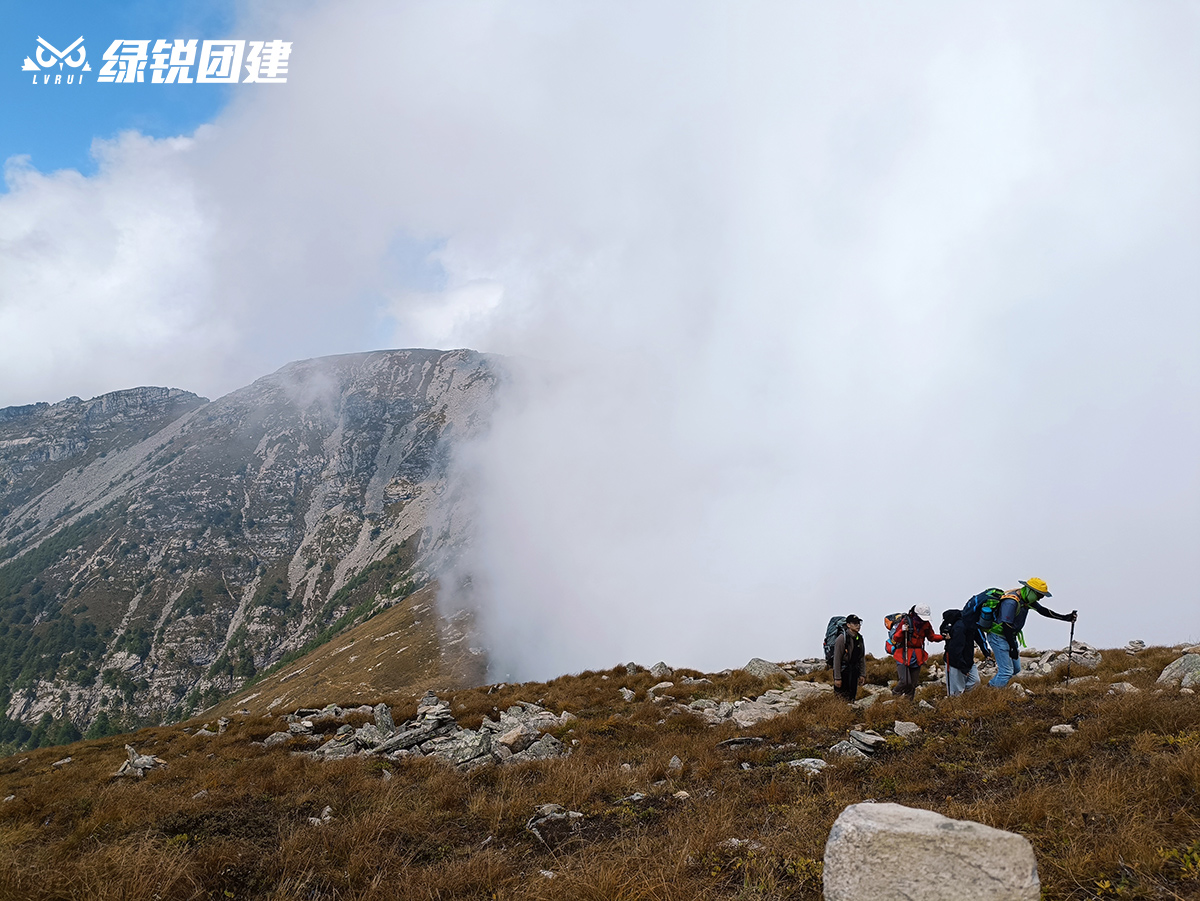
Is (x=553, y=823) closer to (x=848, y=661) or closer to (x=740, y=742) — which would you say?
(x=740, y=742)

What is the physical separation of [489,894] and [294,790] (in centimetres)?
707

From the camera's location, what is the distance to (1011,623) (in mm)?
14836

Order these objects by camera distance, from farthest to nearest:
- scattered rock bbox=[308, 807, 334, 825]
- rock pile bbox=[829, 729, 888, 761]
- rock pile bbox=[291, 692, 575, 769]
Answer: rock pile bbox=[291, 692, 575, 769], rock pile bbox=[829, 729, 888, 761], scattered rock bbox=[308, 807, 334, 825]

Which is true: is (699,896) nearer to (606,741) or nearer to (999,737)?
(999,737)

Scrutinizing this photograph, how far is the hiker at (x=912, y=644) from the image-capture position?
1588 centimetres

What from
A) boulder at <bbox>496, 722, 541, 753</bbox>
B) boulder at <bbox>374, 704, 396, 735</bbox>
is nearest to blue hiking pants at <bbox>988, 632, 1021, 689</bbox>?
boulder at <bbox>496, 722, 541, 753</bbox>

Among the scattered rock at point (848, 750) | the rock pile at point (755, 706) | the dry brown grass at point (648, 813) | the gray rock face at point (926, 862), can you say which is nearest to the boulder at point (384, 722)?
the dry brown grass at point (648, 813)

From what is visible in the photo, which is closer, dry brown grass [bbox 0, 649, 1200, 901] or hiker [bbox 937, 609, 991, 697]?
dry brown grass [bbox 0, 649, 1200, 901]

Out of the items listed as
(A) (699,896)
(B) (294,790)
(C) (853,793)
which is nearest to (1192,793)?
(C) (853,793)

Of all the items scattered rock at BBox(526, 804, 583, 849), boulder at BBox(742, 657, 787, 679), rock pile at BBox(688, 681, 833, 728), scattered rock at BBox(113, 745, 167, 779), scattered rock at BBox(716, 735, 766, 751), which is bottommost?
scattered rock at BBox(113, 745, 167, 779)

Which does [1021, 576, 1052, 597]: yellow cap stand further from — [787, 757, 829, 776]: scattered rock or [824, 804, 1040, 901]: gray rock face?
[824, 804, 1040, 901]: gray rock face

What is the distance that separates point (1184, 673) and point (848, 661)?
23.0 ft

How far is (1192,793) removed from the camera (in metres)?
5.98

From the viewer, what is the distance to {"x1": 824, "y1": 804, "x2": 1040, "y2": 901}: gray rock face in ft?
13.6
